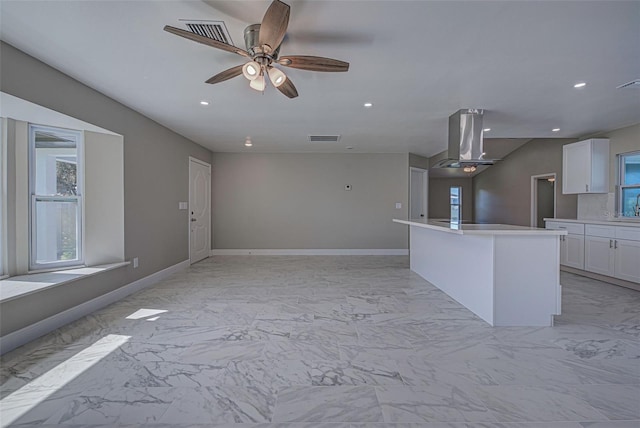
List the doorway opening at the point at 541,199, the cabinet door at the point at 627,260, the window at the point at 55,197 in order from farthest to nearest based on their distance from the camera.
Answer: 1. the doorway opening at the point at 541,199
2. the cabinet door at the point at 627,260
3. the window at the point at 55,197

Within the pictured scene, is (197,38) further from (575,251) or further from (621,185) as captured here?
(621,185)

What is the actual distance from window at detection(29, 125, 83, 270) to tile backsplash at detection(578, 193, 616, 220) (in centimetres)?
761

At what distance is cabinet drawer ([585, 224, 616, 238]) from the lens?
4211 mm

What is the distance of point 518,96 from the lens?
3307mm

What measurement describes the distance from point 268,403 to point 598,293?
453 centimetres

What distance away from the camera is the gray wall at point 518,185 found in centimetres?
617

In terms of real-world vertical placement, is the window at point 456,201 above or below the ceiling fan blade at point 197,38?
below

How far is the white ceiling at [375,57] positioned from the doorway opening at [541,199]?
10.3ft

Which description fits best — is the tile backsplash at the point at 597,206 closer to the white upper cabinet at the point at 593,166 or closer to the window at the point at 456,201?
the white upper cabinet at the point at 593,166

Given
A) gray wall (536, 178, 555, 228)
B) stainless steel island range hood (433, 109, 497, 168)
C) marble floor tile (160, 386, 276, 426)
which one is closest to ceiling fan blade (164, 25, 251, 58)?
marble floor tile (160, 386, 276, 426)

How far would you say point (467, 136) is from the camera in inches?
152

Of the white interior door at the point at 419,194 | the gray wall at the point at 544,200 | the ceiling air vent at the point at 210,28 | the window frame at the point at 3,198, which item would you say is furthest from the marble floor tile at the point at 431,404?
the gray wall at the point at 544,200

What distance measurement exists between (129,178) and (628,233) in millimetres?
6676

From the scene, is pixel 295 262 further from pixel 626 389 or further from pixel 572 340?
pixel 626 389
